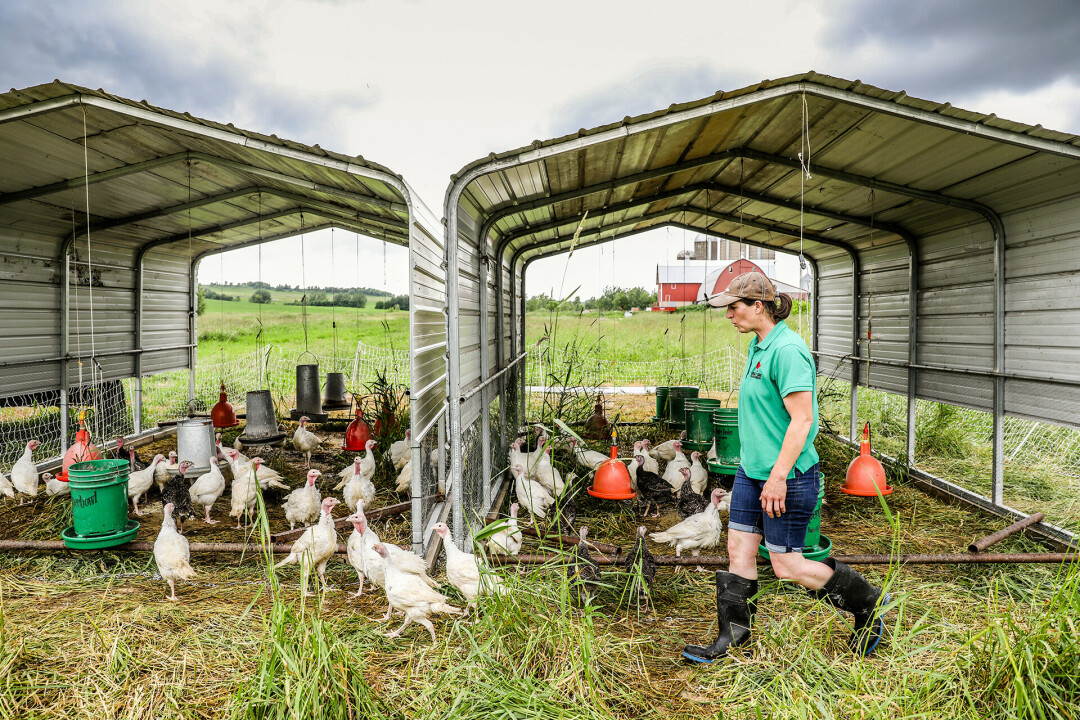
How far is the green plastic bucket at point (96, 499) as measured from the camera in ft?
13.9

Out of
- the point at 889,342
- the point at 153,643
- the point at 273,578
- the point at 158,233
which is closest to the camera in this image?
the point at 273,578

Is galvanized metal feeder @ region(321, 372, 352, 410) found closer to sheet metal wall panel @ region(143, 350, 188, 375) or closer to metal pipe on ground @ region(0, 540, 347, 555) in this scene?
sheet metal wall panel @ region(143, 350, 188, 375)

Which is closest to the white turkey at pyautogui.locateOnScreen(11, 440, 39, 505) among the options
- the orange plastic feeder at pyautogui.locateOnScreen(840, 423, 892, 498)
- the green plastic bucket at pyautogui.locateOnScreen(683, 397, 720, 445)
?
the green plastic bucket at pyautogui.locateOnScreen(683, 397, 720, 445)

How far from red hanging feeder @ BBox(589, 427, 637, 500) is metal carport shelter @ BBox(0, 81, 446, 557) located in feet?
4.45

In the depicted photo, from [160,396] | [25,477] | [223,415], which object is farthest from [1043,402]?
[160,396]

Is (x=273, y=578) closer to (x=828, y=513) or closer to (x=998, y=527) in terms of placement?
(x=828, y=513)

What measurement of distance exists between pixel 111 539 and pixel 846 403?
11.9 m

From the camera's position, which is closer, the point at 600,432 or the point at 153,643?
the point at 153,643

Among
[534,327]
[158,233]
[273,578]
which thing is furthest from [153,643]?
[534,327]

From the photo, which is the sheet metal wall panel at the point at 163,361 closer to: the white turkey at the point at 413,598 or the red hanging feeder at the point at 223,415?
the red hanging feeder at the point at 223,415

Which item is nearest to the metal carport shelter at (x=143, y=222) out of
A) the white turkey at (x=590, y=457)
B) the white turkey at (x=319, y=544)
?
the white turkey at (x=319, y=544)

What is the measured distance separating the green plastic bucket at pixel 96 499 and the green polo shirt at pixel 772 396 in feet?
13.7

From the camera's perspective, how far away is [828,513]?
6.32 metres

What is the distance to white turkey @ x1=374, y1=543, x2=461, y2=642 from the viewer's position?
11.6 ft
